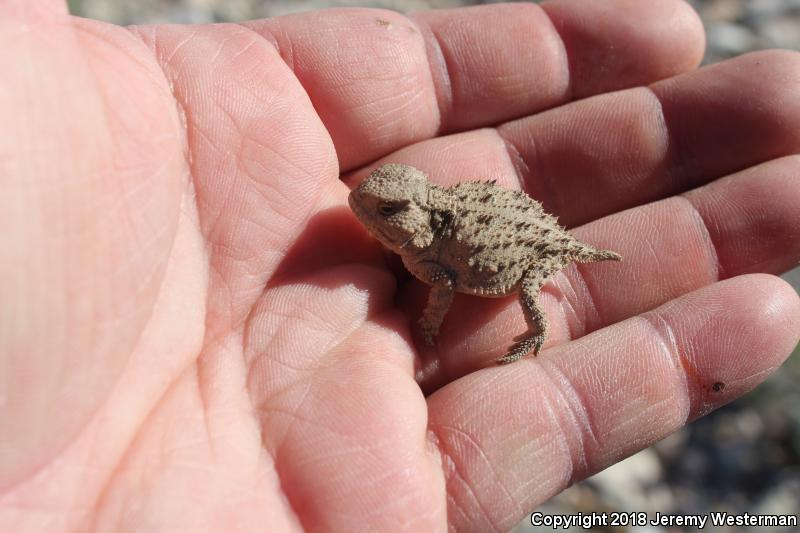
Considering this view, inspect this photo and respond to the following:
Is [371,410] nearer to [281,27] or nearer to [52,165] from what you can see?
[52,165]

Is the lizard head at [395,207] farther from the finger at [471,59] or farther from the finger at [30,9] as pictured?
the finger at [30,9]

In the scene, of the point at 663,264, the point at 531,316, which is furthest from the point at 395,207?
the point at 663,264

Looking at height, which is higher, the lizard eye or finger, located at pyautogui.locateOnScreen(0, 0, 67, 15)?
finger, located at pyautogui.locateOnScreen(0, 0, 67, 15)

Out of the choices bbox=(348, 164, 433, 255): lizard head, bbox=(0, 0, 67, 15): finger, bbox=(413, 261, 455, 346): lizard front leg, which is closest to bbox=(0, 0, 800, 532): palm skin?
bbox=(0, 0, 67, 15): finger

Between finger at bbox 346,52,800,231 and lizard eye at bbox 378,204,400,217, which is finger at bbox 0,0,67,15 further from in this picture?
finger at bbox 346,52,800,231

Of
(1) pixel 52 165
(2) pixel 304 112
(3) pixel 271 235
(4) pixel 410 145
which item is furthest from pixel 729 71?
(1) pixel 52 165

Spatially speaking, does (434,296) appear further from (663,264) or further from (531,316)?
(663,264)

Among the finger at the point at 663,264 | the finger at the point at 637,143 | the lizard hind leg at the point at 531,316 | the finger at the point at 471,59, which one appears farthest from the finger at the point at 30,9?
the lizard hind leg at the point at 531,316
